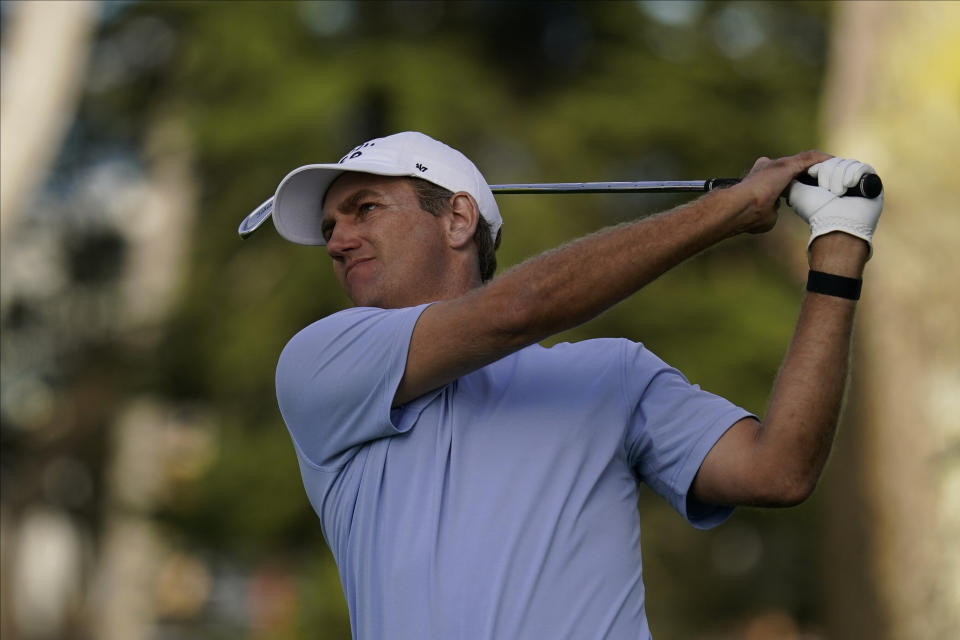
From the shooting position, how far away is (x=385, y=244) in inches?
114

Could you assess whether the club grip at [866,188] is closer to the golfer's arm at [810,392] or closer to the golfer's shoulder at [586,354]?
the golfer's arm at [810,392]

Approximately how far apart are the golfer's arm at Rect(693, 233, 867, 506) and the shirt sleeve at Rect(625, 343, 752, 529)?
0.13 meters

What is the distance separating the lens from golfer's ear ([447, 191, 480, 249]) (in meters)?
2.98

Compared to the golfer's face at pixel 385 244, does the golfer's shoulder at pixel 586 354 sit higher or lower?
lower

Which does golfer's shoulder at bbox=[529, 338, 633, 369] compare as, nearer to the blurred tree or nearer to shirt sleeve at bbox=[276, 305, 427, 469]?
shirt sleeve at bbox=[276, 305, 427, 469]

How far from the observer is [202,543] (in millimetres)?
14344

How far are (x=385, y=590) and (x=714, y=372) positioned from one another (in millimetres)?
11110

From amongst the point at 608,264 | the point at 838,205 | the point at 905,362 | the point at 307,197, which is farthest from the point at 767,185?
the point at 905,362

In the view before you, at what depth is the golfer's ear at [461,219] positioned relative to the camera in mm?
2977

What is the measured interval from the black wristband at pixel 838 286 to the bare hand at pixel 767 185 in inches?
5.1

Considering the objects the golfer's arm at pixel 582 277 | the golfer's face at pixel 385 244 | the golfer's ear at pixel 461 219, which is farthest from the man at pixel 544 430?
the golfer's ear at pixel 461 219

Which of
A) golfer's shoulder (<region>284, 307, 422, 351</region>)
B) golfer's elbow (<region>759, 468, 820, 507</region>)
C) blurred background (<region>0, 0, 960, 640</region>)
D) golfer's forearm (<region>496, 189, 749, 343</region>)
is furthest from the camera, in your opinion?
blurred background (<region>0, 0, 960, 640</region>)

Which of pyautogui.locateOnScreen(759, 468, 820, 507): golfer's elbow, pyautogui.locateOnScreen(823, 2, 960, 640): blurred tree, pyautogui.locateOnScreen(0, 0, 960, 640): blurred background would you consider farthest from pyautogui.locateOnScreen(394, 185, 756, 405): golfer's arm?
pyautogui.locateOnScreen(0, 0, 960, 640): blurred background

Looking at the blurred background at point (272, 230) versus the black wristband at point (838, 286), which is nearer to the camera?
the black wristband at point (838, 286)
